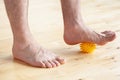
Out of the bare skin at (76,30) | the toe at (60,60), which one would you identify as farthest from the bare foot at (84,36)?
the toe at (60,60)

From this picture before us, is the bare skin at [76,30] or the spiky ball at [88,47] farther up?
the bare skin at [76,30]

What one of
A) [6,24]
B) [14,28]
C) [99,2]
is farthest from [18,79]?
[99,2]

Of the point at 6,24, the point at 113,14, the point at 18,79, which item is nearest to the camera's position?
the point at 18,79

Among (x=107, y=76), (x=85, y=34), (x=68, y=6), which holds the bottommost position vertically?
(x=107, y=76)

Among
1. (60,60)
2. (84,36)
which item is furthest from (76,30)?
(60,60)

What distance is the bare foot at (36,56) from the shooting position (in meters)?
1.43

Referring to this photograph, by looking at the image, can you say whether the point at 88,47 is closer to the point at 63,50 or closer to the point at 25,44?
the point at 63,50

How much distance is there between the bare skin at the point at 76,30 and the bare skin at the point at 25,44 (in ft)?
0.51

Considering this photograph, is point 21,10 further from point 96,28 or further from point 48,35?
point 96,28

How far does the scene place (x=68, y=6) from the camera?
4.99 ft

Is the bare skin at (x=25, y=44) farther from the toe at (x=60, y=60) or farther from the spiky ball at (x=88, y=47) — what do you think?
the spiky ball at (x=88, y=47)

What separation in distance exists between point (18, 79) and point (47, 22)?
74 cm

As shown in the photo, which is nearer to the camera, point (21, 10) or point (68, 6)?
point (21, 10)

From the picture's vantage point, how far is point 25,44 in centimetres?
146
